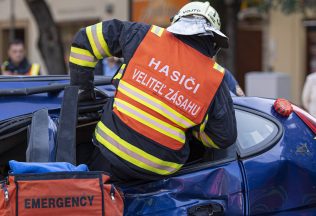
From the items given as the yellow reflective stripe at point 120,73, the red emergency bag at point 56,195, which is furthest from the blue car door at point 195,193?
the yellow reflective stripe at point 120,73

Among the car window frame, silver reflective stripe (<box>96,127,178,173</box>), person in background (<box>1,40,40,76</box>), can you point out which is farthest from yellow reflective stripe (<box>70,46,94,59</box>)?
person in background (<box>1,40,40,76</box>)

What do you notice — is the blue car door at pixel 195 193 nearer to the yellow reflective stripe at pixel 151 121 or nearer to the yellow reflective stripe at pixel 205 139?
the yellow reflective stripe at pixel 205 139

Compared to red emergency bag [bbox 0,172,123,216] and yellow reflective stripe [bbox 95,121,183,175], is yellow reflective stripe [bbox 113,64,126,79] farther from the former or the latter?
red emergency bag [bbox 0,172,123,216]

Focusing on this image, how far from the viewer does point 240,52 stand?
1475 cm

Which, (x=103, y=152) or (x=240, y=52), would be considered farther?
(x=240, y=52)

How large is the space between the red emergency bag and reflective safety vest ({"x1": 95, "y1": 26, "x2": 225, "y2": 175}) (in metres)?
0.32

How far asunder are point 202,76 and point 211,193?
21.6 inches

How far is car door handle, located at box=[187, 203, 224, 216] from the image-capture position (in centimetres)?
283

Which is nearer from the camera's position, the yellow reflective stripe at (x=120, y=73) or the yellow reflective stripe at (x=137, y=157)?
the yellow reflective stripe at (x=137, y=157)

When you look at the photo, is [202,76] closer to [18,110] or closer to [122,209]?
[122,209]

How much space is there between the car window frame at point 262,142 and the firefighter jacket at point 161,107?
0.12 metres

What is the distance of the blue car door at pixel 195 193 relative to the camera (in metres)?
2.79

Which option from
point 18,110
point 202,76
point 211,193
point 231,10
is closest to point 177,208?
point 211,193

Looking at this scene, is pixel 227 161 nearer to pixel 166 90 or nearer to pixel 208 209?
pixel 208 209
